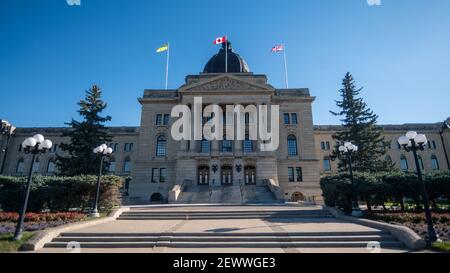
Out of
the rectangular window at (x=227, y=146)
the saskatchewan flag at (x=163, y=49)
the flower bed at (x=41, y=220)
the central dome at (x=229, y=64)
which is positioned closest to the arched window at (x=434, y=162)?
the central dome at (x=229, y=64)

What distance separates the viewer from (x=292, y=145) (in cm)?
3872

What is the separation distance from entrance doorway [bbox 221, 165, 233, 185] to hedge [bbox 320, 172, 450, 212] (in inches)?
765

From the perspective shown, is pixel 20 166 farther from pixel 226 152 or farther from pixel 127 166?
pixel 226 152

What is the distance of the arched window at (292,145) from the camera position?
1501 inches

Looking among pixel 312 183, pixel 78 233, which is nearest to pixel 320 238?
pixel 78 233

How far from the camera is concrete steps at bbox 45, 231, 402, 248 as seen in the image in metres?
8.30

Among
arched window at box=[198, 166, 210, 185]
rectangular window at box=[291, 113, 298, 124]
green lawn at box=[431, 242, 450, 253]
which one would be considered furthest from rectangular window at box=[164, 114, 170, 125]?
green lawn at box=[431, 242, 450, 253]

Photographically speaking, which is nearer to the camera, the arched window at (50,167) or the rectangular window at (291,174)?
the rectangular window at (291,174)

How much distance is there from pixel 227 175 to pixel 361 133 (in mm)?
18467

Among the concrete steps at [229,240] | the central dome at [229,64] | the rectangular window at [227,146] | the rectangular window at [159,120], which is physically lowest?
the concrete steps at [229,240]

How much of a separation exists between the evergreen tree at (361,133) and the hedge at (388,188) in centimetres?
1431

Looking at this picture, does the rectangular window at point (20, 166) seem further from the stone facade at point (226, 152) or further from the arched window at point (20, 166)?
the stone facade at point (226, 152)

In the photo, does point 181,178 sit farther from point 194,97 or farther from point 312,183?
point 312,183

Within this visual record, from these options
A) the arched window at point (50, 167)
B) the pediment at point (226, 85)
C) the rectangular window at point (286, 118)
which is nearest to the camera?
the pediment at point (226, 85)
